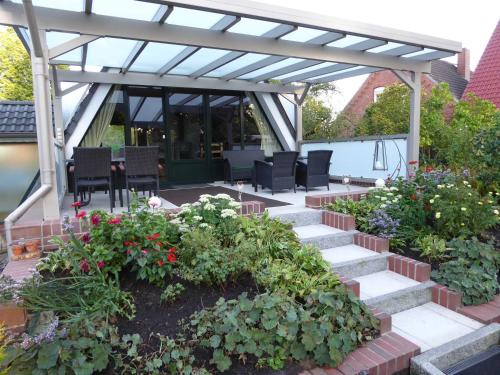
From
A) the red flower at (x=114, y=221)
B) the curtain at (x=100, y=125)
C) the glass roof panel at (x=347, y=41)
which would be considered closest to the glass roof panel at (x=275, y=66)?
the glass roof panel at (x=347, y=41)

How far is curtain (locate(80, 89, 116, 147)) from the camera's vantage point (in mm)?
7547

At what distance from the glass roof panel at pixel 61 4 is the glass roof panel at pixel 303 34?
9.14ft

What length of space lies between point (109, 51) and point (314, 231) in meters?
4.45

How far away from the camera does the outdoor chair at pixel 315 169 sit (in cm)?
→ 677

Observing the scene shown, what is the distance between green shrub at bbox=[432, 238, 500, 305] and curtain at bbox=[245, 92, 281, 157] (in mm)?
6254

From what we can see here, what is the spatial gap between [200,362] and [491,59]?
16.1 meters

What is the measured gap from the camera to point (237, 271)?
301cm

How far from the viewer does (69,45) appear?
405 cm

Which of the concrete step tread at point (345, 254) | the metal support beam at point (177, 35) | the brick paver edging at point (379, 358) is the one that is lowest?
the brick paver edging at point (379, 358)

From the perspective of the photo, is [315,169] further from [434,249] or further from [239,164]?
[434,249]

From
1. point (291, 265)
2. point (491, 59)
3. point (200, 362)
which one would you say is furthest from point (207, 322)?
point (491, 59)

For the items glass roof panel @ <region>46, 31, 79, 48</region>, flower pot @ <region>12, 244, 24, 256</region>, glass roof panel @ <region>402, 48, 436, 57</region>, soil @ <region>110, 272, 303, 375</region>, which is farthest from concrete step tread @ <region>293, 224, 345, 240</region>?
glass roof panel @ <region>46, 31, 79, 48</region>

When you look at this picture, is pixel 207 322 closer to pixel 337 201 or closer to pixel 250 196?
pixel 337 201

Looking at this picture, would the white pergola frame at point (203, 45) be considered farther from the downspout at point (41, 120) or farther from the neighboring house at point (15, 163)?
the neighboring house at point (15, 163)
